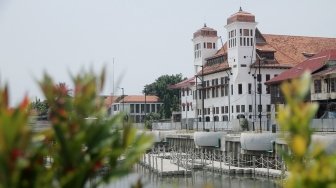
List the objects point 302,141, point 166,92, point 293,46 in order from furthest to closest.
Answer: point 166,92 < point 293,46 < point 302,141

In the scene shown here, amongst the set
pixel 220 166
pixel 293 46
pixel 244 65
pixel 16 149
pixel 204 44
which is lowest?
pixel 220 166

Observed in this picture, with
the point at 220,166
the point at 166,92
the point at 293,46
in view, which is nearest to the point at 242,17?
the point at 293,46

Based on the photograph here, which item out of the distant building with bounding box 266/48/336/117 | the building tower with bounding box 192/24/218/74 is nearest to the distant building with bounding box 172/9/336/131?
the building tower with bounding box 192/24/218/74

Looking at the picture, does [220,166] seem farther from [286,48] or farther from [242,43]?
[286,48]

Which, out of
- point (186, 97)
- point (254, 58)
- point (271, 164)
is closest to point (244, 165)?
point (271, 164)

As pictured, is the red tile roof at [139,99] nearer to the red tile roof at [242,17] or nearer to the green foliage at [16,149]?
the red tile roof at [242,17]

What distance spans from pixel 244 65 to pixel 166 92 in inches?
1730

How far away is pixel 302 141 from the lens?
3.20 metres

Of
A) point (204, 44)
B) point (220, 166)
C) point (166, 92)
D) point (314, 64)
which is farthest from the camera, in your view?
point (166, 92)

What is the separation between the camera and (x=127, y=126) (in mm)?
3609

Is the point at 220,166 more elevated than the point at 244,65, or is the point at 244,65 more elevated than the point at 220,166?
the point at 244,65

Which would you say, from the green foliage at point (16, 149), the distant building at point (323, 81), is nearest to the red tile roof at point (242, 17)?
the distant building at point (323, 81)

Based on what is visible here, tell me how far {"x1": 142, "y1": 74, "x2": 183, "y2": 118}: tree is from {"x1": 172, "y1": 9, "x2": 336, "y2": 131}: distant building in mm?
26641

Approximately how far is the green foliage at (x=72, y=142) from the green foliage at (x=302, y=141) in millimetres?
936
